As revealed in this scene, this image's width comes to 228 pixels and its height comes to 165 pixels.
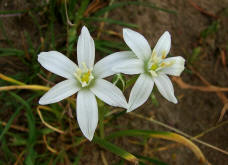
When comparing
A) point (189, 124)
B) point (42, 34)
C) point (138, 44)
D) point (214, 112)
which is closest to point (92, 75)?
point (138, 44)

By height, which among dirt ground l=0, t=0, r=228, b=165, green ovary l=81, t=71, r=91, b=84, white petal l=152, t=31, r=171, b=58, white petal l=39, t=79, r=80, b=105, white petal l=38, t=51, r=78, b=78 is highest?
white petal l=152, t=31, r=171, b=58

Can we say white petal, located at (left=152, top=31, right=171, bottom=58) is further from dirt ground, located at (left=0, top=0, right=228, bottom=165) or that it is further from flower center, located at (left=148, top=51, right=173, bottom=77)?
dirt ground, located at (left=0, top=0, right=228, bottom=165)

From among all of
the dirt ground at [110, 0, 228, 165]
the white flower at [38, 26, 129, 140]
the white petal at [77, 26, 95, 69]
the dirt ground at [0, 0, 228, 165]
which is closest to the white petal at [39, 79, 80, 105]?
the white flower at [38, 26, 129, 140]

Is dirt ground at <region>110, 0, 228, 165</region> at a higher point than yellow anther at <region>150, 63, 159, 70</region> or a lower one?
lower

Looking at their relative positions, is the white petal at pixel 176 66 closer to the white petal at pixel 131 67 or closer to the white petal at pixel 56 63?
the white petal at pixel 131 67

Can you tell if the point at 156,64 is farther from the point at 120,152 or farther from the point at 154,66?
the point at 120,152

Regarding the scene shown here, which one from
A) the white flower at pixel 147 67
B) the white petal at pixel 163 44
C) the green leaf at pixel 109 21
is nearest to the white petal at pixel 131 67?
the white flower at pixel 147 67

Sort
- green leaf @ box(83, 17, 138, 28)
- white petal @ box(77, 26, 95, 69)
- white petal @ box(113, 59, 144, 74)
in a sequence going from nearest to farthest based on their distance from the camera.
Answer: white petal @ box(113, 59, 144, 74), white petal @ box(77, 26, 95, 69), green leaf @ box(83, 17, 138, 28)

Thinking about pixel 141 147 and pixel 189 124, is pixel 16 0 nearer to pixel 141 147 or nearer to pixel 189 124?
pixel 141 147
